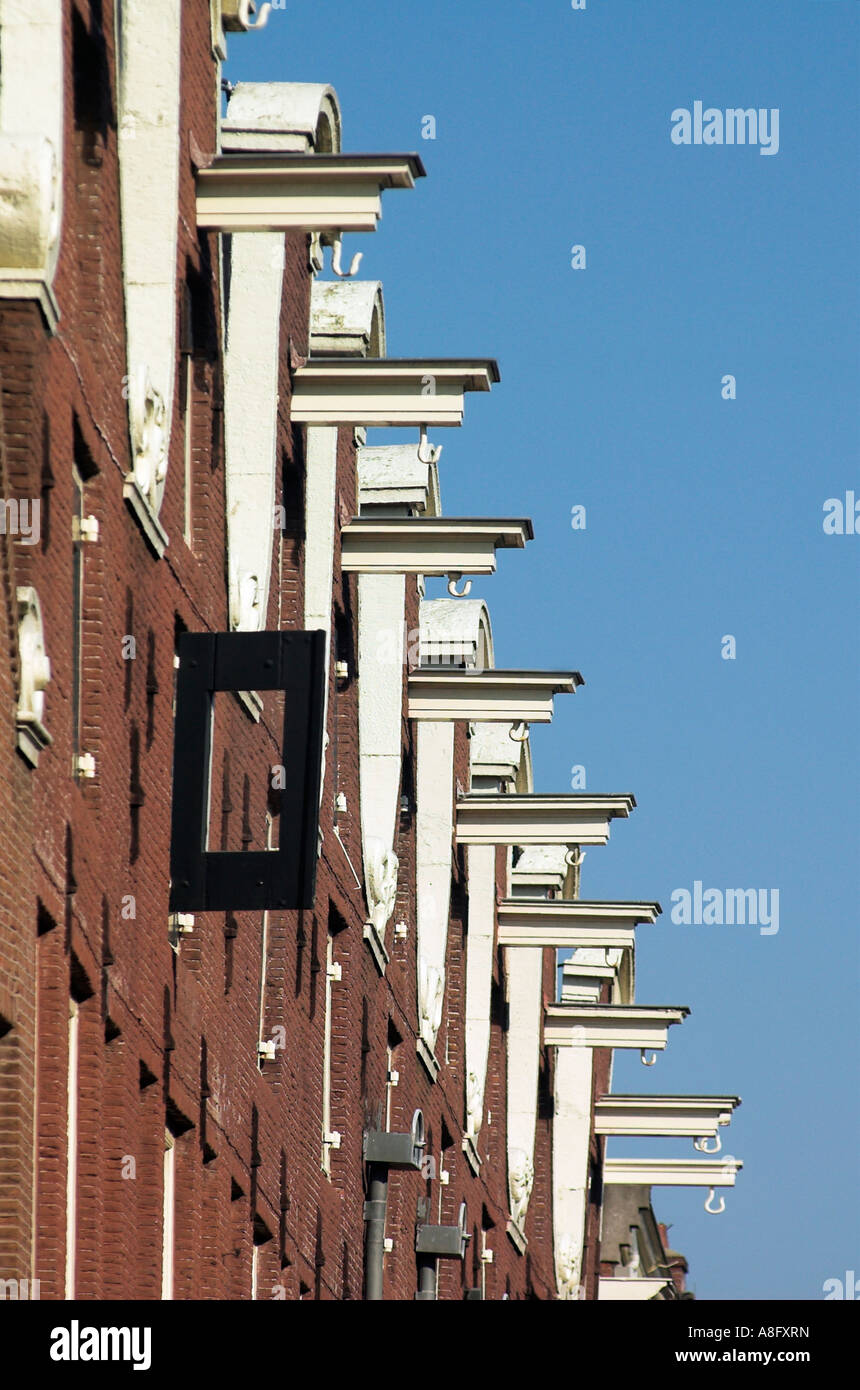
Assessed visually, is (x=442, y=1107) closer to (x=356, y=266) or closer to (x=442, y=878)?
(x=442, y=878)

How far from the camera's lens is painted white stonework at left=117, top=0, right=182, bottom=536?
55.5ft

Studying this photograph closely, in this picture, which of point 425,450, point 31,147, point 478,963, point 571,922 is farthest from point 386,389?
point 478,963

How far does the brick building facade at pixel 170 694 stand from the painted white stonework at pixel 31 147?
2 centimetres

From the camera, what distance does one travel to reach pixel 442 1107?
3369 cm

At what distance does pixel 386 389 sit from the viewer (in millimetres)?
21672

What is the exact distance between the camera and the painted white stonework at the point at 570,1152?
145ft

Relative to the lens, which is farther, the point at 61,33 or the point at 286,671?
the point at 286,671

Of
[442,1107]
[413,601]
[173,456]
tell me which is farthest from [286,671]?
[442,1107]

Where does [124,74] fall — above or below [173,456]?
above

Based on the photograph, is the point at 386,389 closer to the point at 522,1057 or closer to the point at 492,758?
the point at 492,758

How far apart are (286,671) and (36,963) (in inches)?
187

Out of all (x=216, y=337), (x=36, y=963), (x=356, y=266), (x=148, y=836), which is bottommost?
(x=36, y=963)
